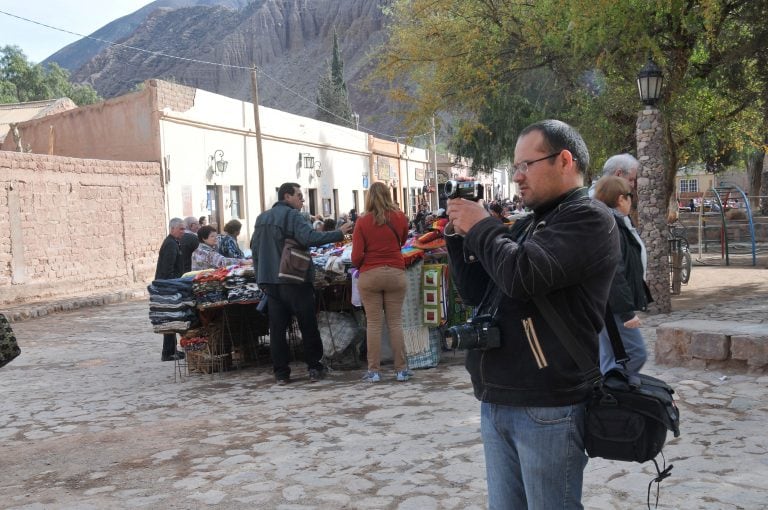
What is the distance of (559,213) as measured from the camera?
2076 millimetres

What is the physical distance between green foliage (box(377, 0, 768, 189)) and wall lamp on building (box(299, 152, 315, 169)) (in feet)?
43.4

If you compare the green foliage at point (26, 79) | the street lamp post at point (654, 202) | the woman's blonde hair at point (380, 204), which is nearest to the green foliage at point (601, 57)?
the street lamp post at point (654, 202)

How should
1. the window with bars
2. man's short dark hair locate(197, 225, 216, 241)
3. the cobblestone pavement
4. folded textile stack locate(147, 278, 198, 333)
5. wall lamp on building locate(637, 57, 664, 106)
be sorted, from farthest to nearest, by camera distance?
the window with bars, wall lamp on building locate(637, 57, 664, 106), man's short dark hair locate(197, 225, 216, 241), folded textile stack locate(147, 278, 198, 333), the cobblestone pavement

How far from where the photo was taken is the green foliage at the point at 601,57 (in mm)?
10289

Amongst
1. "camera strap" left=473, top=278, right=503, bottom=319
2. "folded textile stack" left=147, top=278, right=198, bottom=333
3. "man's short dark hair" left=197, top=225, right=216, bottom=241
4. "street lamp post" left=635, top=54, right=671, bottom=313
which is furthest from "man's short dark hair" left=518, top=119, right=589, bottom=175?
"street lamp post" left=635, top=54, right=671, bottom=313

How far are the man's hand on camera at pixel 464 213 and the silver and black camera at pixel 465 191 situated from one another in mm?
19

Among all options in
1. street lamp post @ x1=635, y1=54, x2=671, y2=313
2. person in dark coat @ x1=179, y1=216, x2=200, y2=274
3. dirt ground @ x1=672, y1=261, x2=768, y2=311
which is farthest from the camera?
dirt ground @ x1=672, y1=261, x2=768, y2=311

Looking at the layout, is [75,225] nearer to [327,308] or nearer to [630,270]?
[327,308]

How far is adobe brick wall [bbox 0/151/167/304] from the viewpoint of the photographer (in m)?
15.1

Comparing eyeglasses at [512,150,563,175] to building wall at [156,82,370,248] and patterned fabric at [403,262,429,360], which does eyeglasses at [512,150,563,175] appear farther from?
building wall at [156,82,370,248]

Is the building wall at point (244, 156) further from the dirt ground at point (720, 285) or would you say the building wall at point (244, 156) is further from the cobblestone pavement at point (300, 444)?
the cobblestone pavement at point (300, 444)

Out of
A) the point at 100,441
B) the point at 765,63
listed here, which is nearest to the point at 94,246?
the point at 100,441

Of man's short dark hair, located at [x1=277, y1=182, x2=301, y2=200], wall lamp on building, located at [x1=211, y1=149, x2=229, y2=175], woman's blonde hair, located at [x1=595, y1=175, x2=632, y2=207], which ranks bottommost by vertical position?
woman's blonde hair, located at [x1=595, y1=175, x2=632, y2=207]

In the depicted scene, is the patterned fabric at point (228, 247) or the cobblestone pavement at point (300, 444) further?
the patterned fabric at point (228, 247)
